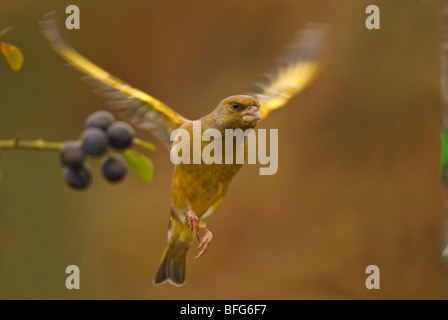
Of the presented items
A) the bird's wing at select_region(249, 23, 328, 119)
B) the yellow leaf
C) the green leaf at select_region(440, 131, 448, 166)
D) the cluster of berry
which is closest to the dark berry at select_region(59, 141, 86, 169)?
the cluster of berry

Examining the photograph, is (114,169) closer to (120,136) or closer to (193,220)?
(120,136)

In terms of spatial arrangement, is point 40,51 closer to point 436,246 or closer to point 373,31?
point 373,31

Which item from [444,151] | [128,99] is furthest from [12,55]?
[444,151]

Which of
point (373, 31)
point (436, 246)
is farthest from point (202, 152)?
point (436, 246)

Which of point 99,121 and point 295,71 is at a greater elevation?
point 295,71

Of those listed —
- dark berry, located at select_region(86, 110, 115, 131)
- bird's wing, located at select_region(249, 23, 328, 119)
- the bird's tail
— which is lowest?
the bird's tail

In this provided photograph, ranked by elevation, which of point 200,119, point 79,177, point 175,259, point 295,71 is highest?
point 295,71

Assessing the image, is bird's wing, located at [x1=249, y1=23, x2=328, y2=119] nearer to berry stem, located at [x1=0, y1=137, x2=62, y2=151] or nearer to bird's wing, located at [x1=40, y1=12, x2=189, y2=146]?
bird's wing, located at [x1=40, y1=12, x2=189, y2=146]
